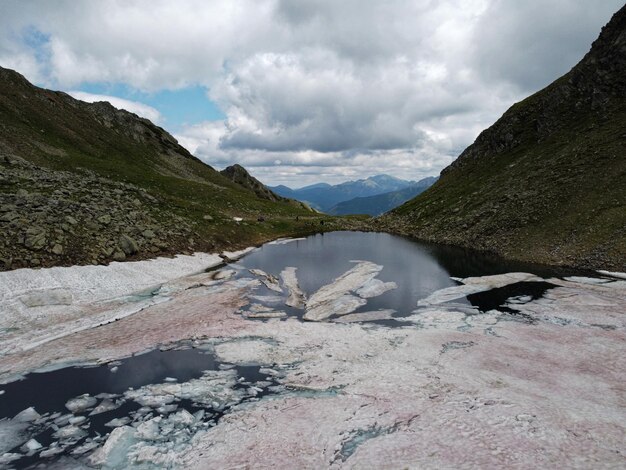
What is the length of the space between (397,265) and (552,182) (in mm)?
38530

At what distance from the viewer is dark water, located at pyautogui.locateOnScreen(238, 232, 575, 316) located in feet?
A: 135

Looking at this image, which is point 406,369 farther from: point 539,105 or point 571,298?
point 539,105

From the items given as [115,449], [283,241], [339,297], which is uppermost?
[283,241]

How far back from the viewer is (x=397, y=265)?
5884 centimetres

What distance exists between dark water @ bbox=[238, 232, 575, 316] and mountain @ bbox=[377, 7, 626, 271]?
6233 millimetres

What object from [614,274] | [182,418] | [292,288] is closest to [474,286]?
Result: [614,274]

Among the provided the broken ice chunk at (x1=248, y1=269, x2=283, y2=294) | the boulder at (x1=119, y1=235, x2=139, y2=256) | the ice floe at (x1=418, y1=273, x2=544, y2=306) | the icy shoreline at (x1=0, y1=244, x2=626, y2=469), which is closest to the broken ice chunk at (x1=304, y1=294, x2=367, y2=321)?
the icy shoreline at (x1=0, y1=244, x2=626, y2=469)

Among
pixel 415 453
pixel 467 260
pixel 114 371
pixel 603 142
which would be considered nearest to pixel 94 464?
pixel 114 371

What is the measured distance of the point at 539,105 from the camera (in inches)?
4483

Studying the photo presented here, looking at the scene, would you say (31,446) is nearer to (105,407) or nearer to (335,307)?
(105,407)

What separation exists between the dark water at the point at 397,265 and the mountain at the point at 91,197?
10.7m

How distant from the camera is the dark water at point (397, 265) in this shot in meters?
41.2

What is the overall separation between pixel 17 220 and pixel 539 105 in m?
128

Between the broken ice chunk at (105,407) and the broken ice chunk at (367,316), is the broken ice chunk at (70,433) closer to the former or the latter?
the broken ice chunk at (105,407)
